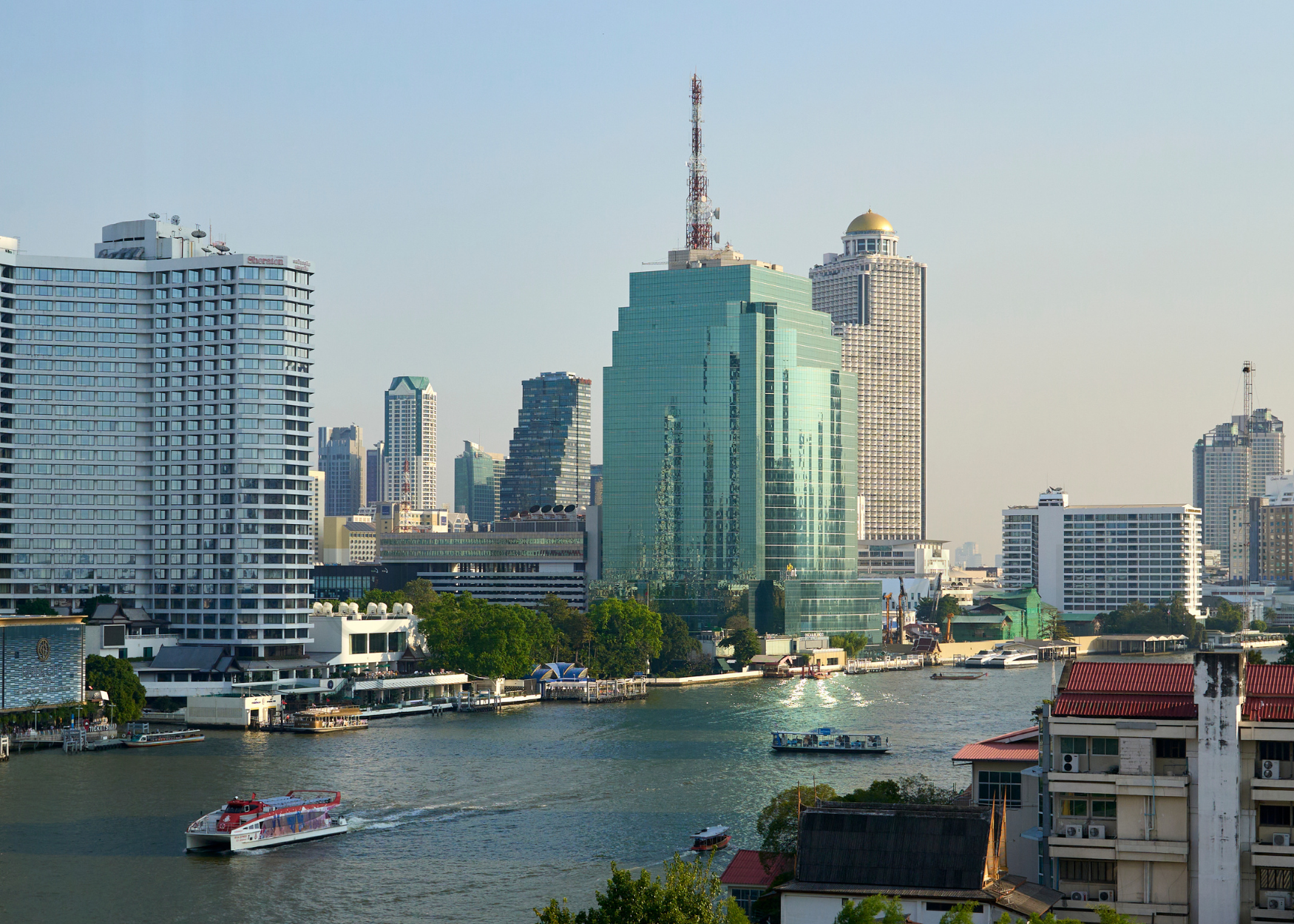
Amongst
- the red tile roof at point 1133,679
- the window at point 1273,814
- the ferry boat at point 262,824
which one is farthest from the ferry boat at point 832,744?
the window at point 1273,814

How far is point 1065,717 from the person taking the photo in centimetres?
5628

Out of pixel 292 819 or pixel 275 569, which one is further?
pixel 275 569

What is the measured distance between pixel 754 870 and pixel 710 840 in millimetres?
24090

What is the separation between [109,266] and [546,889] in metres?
131

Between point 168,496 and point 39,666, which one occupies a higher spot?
point 168,496

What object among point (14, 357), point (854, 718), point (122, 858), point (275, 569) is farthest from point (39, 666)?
point (854, 718)

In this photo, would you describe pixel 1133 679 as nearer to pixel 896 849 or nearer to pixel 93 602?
pixel 896 849

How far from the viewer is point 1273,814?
54156 millimetres

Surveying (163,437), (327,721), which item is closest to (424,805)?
(327,721)

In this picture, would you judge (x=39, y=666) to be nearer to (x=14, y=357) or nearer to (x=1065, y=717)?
(x=14, y=357)

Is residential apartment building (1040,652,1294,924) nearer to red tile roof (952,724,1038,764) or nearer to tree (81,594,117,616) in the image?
red tile roof (952,724,1038,764)

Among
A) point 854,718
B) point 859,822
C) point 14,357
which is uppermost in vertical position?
point 14,357

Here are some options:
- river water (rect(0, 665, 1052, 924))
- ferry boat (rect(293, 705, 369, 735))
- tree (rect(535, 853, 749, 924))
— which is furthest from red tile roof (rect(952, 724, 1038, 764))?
ferry boat (rect(293, 705, 369, 735))

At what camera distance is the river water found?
81.0 m
